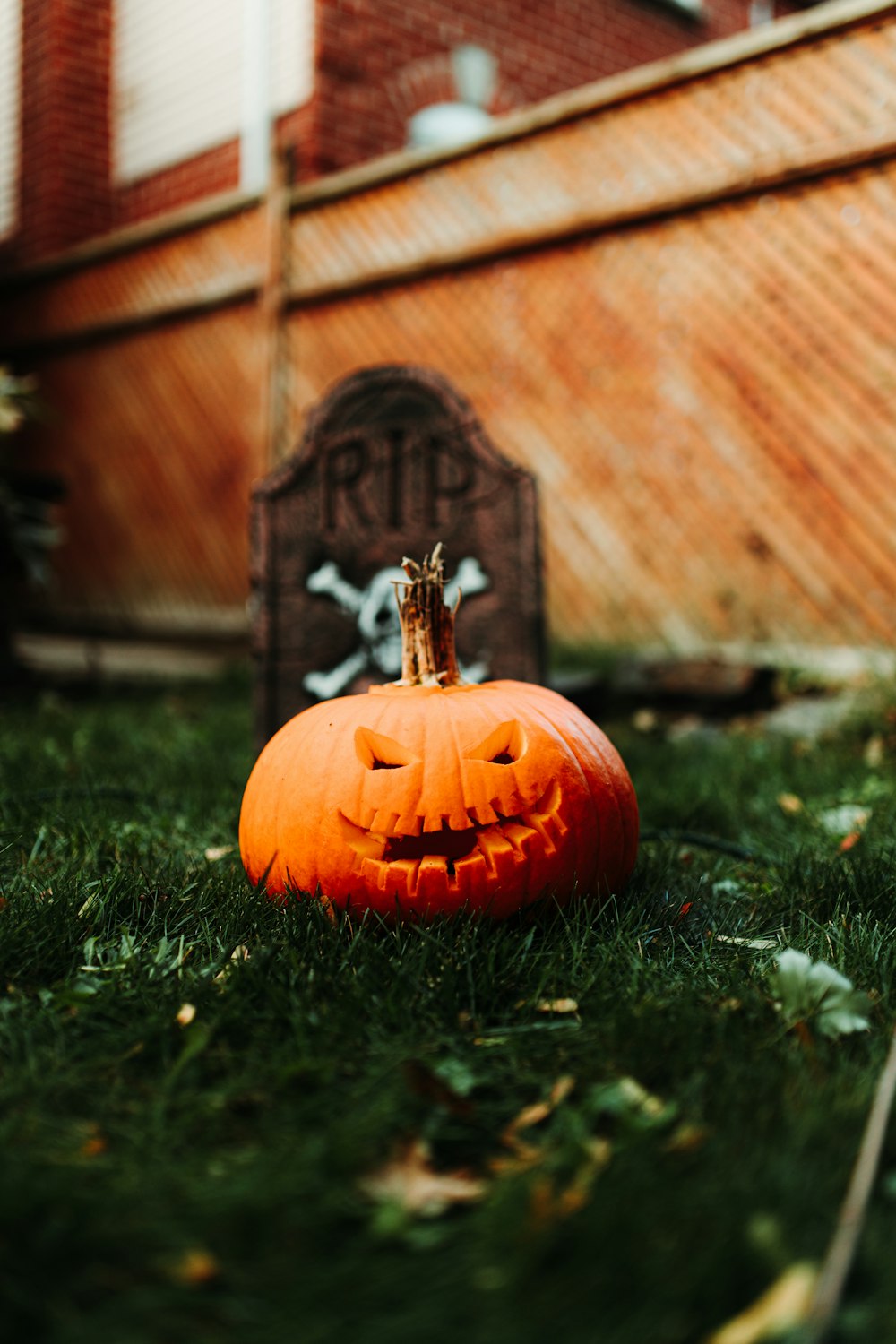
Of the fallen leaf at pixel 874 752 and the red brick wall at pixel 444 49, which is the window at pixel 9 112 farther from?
the fallen leaf at pixel 874 752

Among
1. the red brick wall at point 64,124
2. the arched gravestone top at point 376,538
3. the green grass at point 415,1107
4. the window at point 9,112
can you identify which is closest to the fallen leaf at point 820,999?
the green grass at point 415,1107

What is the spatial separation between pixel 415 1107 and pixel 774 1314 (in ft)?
1.45

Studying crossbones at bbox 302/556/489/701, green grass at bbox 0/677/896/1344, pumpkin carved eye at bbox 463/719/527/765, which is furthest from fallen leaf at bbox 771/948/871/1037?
crossbones at bbox 302/556/489/701

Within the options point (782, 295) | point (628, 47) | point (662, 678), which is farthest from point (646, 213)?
point (628, 47)

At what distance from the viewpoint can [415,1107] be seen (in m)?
1.19

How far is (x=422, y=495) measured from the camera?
321cm

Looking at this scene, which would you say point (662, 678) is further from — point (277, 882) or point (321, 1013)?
point (321, 1013)

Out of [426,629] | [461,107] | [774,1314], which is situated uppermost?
[461,107]

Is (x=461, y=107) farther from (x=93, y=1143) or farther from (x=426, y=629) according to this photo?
(x=93, y=1143)

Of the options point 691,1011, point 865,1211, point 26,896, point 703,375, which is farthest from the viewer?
point 703,375

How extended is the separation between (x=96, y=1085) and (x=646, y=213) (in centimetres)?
447

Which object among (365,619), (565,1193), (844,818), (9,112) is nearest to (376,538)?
(365,619)

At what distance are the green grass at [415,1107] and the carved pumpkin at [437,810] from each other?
7cm

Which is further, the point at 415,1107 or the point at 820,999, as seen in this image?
the point at 820,999
